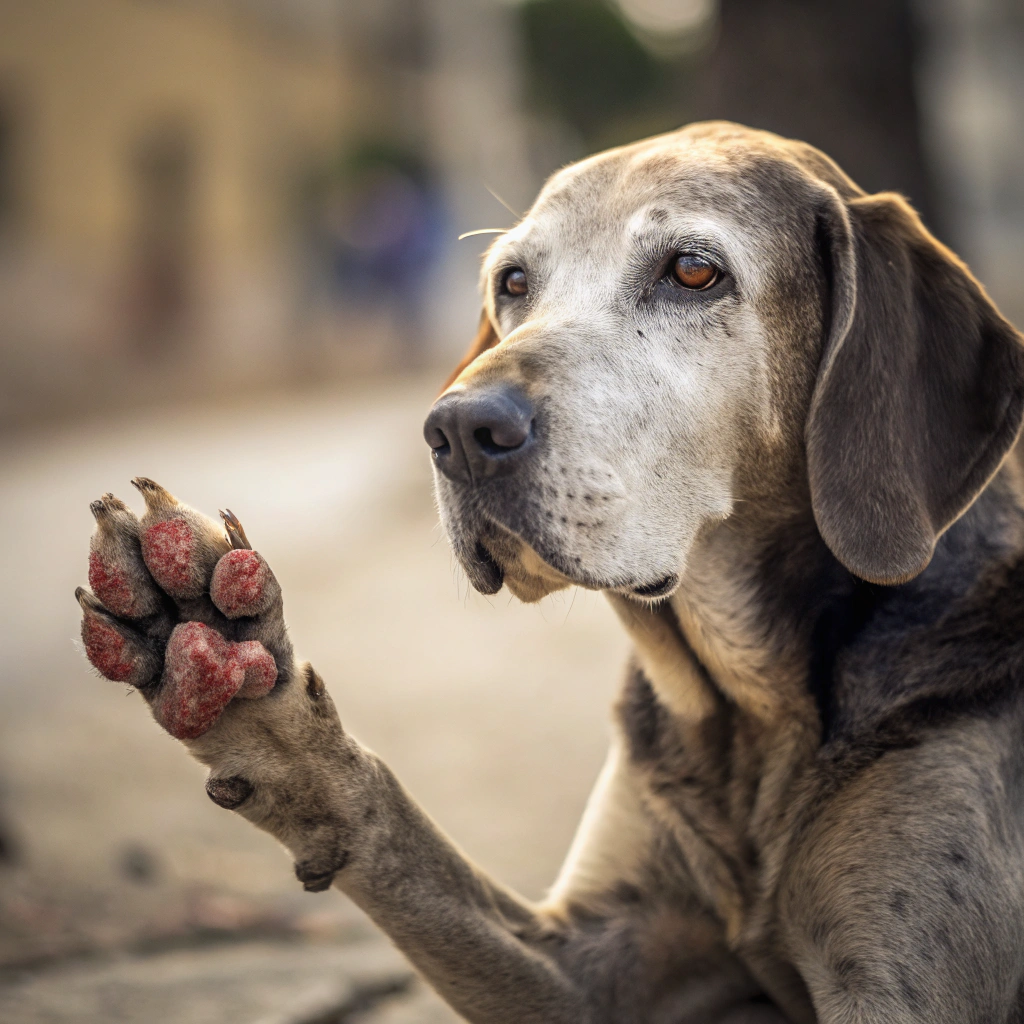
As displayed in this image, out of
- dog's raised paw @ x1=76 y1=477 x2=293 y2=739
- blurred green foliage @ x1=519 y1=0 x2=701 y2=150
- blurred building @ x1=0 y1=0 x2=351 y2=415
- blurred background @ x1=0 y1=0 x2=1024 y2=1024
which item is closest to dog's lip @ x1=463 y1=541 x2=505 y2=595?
dog's raised paw @ x1=76 y1=477 x2=293 y2=739

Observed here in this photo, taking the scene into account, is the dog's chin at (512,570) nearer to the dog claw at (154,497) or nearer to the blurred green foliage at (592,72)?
the dog claw at (154,497)

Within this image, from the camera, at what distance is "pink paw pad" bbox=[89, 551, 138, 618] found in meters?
2.26

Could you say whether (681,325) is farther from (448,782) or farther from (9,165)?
(9,165)

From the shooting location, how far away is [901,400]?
9.30 feet

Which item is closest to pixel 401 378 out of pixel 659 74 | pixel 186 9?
pixel 186 9

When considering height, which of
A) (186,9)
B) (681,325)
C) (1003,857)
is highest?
(186,9)

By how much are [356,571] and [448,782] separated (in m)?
4.19

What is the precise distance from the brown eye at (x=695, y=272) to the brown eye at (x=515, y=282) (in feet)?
1.47

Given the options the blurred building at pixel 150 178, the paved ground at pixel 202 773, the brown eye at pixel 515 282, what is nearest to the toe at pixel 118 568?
the paved ground at pixel 202 773

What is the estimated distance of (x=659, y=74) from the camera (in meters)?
50.2

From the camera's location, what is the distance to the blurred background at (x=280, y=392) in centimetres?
404

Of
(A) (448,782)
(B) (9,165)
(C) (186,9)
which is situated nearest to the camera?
(A) (448,782)

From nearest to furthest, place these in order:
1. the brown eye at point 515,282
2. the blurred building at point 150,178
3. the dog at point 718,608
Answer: the dog at point 718,608
the brown eye at point 515,282
the blurred building at point 150,178

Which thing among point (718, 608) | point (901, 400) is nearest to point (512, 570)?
point (718, 608)
